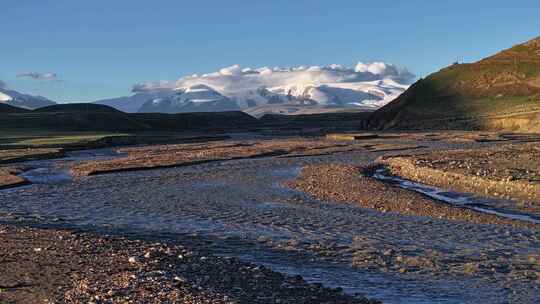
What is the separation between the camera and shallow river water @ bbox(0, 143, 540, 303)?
16812 millimetres

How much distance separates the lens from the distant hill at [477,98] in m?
119

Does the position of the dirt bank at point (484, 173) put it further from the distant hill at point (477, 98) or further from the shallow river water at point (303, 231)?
the distant hill at point (477, 98)

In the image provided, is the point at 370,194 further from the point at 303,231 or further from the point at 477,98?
the point at 477,98

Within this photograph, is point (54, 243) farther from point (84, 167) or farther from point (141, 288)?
point (84, 167)

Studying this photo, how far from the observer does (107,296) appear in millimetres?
14422

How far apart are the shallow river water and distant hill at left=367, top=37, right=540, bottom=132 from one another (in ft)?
276

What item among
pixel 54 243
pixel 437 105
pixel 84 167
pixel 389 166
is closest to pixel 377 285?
pixel 54 243

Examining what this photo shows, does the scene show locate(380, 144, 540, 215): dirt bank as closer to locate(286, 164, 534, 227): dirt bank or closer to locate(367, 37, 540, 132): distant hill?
locate(286, 164, 534, 227): dirt bank

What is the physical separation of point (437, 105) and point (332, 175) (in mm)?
102639

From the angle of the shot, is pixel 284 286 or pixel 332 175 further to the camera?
pixel 332 175

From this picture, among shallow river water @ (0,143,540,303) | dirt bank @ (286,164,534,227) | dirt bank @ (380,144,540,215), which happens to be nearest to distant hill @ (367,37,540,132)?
dirt bank @ (380,144,540,215)

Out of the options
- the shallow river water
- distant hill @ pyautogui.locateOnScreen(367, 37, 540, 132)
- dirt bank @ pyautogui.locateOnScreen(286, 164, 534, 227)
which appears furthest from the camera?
distant hill @ pyautogui.locateOnScreen(367, 37, 540, 132)

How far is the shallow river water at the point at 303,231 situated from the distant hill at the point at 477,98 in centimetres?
8399

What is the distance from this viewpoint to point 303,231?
24.8 meters
